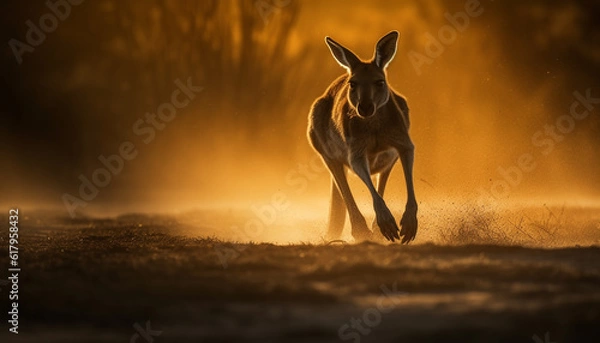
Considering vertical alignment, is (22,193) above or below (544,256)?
above

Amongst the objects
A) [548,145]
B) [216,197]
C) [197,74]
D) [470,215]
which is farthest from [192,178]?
[470,215]

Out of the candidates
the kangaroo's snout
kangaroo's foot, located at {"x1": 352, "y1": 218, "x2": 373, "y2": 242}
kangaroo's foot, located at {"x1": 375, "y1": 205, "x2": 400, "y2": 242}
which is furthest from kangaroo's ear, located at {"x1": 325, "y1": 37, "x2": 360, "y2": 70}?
kangaroo's foot, located at {"x1": 375, "y1": 205, "x2": 400, "y2": 242}

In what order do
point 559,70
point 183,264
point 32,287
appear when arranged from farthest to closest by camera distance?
point 559,70 → point 183,264 → point 32,287

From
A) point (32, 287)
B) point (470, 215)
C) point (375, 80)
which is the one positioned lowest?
point (32, 287)

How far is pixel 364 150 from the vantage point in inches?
467

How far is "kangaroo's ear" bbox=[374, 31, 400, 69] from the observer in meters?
12.2

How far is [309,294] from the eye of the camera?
7.04 m

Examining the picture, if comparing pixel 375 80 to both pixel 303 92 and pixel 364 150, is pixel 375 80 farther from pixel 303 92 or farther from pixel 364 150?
pixel 303 92

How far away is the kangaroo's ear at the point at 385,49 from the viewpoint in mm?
12195

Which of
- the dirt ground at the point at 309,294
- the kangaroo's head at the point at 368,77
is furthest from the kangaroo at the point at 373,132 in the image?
the dirt ground at the point at 309,294

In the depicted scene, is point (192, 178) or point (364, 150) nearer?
point (364, 150)

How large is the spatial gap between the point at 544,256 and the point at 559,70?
57.9 feet

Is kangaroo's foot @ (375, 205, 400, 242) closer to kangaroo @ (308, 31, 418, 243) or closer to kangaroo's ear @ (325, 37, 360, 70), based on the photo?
kangaroo @ (308, 31, 418, 243)

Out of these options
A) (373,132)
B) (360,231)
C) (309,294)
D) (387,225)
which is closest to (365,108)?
(373,132)
